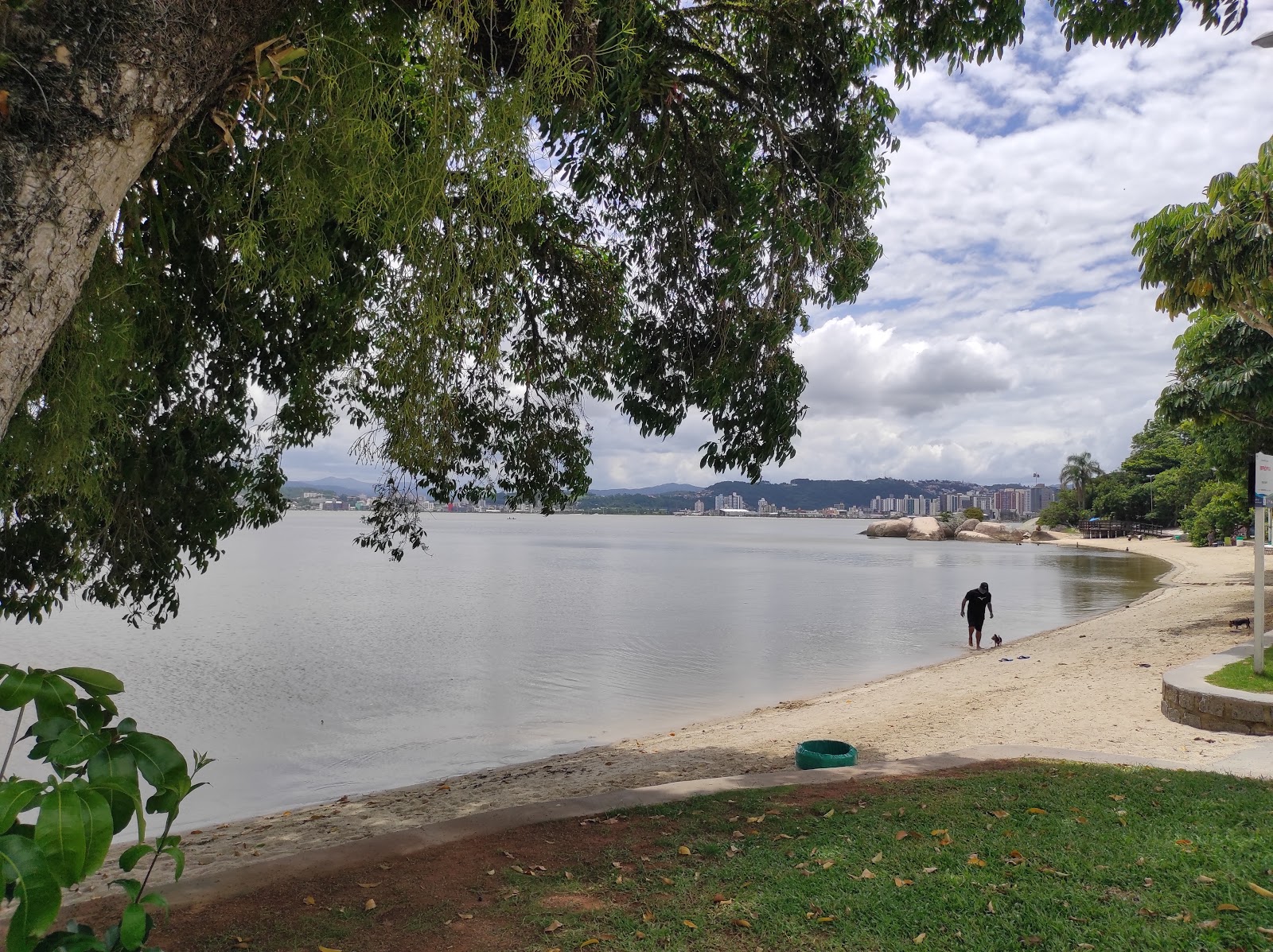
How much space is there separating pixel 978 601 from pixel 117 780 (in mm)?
21757

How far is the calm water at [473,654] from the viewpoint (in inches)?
535

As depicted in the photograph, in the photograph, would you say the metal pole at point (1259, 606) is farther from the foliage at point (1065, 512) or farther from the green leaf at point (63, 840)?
the foliage at point (1065, 512)

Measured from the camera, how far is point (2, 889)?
120 cm

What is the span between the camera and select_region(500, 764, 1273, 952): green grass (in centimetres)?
368

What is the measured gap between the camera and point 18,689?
1391 mm

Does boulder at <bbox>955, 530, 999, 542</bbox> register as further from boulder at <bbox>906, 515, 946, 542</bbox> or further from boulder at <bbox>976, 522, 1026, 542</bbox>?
boulder at <bbox>906, 515, 946, 542</bbox>

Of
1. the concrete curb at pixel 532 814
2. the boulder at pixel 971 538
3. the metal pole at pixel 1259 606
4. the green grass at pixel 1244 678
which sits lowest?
the boulder at pixel 971 538

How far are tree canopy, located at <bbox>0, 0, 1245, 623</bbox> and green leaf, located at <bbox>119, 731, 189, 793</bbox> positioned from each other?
1.50 m

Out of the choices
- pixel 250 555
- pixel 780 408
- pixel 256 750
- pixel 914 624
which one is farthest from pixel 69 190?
pixel 250 555

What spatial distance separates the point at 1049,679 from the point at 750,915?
474 inches

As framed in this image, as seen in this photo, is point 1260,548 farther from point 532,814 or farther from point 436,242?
point 436,242

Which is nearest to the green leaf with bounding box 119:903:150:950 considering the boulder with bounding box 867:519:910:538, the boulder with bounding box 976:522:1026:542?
the boulder with bounding box 976:522:1026:542

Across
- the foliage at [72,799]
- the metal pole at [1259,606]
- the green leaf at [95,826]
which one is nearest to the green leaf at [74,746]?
the foliage at [72,799]

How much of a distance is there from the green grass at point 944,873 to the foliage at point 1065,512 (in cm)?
11073
